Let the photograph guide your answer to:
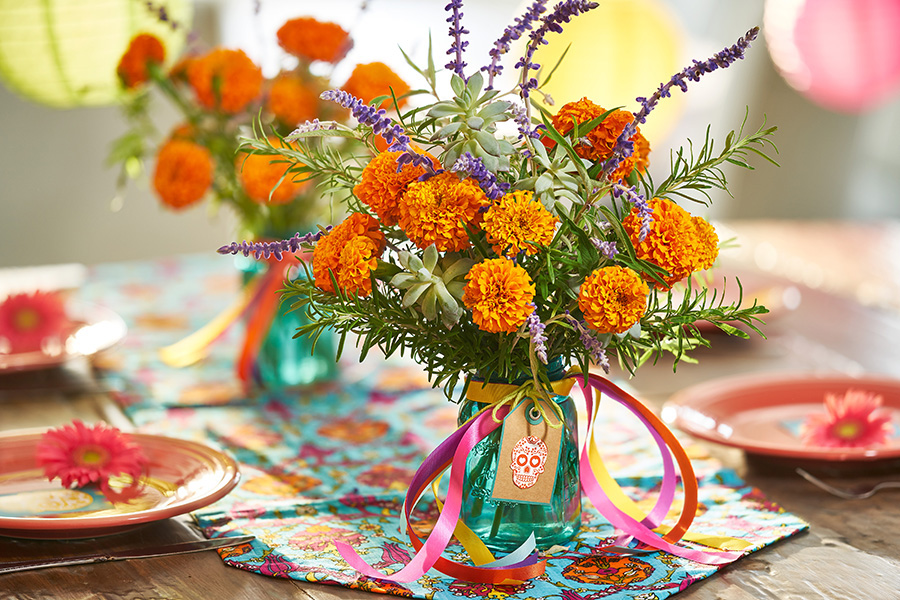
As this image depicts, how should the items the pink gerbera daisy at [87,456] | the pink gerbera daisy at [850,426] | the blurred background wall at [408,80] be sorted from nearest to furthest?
the pink gerbera daisy at [87,456] → the pink gerbera daisy at [850,426] → the blurred background wall at [408,80]

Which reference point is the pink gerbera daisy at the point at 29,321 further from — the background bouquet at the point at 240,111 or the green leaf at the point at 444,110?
the green leaf at the point at 444,110

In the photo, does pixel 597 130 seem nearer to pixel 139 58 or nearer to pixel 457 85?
pixel 457 85

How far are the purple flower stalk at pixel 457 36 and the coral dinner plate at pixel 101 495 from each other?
1.46 ft

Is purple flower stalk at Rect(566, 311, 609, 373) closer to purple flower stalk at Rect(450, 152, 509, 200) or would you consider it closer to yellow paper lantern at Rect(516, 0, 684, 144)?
purple flower stalk at Rect(450, 152, 509, 200)

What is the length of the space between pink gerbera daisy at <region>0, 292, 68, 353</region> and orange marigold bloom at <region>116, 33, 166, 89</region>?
362 millimetres

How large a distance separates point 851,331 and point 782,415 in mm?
510

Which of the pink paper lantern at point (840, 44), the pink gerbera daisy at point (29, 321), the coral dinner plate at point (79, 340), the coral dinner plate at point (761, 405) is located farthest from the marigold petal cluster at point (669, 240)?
the pink paper lantern at point (840, 44)

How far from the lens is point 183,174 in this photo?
1.32m

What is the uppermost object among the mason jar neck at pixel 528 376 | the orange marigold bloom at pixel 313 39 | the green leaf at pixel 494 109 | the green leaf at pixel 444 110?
the orange marigold bloom at pixel 313 39

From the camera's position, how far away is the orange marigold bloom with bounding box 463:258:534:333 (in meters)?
0.73

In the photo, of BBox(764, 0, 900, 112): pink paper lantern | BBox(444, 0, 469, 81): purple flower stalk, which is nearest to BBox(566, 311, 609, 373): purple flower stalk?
BBox(444, 0, 469, 81): purple flower stalk

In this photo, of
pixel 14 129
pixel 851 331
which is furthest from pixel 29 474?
pixel 14 129

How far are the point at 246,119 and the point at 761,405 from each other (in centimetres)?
80

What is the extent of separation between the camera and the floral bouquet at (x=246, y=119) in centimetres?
130
